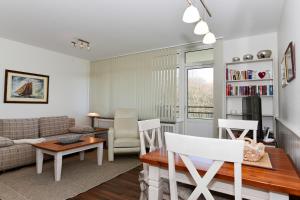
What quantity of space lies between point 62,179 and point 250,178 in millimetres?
2722

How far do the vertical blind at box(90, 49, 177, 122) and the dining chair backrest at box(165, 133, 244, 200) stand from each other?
10.4 feet

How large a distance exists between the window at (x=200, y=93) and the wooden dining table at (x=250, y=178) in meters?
2.67

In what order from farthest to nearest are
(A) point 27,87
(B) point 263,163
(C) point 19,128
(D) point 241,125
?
(A) point 27,87
(C) point 19,128
(D) point 241,125
(B) point 263,163

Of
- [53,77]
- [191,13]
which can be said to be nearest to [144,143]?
[191,13]

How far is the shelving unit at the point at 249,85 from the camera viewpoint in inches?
130

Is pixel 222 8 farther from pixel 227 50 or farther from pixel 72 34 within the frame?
pixel 72 34

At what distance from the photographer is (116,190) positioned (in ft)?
8.16

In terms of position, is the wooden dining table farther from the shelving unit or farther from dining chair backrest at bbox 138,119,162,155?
the shelving unit

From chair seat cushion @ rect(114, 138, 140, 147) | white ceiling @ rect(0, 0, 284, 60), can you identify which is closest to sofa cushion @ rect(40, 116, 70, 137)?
chair seat cushion @ rect(114, 138, 140, 147)

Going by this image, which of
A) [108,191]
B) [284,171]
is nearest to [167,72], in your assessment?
[108,191]

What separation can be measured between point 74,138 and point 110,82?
2.38m

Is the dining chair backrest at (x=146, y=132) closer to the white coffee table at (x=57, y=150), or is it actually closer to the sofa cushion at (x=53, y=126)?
the white coffee table at (x=57, y=150)

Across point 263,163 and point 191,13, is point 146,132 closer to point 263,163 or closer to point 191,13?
point 263,163

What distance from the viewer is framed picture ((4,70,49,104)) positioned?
152 inches
